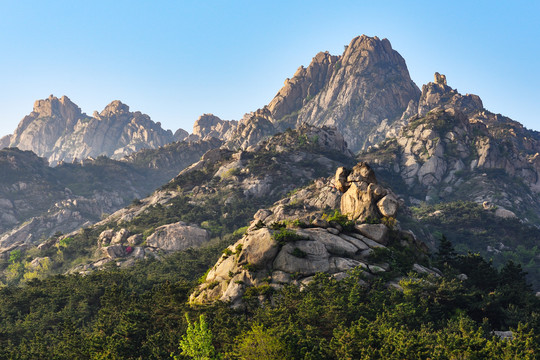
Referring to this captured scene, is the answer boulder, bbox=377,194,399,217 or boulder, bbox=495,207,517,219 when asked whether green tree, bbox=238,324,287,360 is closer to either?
boulder, bbox=377,194,399,217

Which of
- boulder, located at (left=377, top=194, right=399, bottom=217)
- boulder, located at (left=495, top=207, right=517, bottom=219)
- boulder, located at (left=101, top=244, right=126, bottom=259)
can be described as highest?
boulder, located at (left=495, top=207, right=517, bottom=219)

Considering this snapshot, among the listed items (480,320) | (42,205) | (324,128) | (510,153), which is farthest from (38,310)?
(510,153)

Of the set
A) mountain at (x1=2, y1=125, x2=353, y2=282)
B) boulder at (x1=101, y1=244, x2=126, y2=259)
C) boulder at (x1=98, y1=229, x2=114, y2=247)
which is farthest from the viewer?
boulder at (x1=98, y1=229, x2=114, y2=247)

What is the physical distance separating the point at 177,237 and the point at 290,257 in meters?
64.4

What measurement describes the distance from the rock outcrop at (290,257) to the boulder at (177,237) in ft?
181

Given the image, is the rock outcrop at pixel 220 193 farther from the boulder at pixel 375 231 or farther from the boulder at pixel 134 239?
the boulder at pixel 375 231

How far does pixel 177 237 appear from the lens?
105312 millimetres

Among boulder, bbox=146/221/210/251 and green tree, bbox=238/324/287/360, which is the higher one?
boulder, bbox=146/221/210/251

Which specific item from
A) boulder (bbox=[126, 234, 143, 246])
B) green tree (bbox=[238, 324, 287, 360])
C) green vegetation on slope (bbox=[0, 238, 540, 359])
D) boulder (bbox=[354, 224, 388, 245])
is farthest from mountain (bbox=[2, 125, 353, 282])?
green tree (bbox=[238, 324, 287, 360])

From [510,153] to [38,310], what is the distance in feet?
580

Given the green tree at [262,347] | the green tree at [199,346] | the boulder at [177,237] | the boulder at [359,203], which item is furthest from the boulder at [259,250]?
the boulder at [177,237]

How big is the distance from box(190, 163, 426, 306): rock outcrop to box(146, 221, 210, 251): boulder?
55211mm

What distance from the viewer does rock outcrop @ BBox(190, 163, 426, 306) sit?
44.8 m

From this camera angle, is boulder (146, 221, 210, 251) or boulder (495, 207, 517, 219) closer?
boulder (146, 221, 210, 251)
